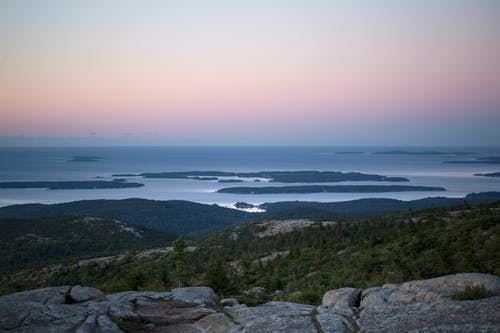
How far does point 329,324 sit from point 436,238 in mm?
17151

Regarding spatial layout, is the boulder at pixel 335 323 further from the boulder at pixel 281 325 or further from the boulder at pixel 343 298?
the boulder at pixel 343 298

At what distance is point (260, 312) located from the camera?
1009 centimetres

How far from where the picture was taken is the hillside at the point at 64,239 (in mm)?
51528

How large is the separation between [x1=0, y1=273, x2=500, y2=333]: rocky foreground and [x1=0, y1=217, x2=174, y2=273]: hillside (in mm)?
39166

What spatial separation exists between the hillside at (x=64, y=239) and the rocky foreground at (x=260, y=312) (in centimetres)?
3917

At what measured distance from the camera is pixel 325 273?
21.8m

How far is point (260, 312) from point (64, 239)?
185 feet

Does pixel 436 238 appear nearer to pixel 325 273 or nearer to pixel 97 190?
pixel 325 273

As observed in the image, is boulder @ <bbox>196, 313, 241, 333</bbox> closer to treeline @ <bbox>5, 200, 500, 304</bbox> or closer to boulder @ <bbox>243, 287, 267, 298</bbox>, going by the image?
treeline @ <bbox>5, 200, 500, 304</bbox>

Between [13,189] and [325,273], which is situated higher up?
[325,273]

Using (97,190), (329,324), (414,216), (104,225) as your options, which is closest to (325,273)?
(329,324)

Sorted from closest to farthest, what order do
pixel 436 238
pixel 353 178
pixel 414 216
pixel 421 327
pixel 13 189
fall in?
pixel 421 327, pixel 436 238, pixel 414 216, pixel 13 189, pixel 353 178

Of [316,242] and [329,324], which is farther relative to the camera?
[316,242]

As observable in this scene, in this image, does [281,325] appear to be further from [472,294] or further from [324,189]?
[324,189]
